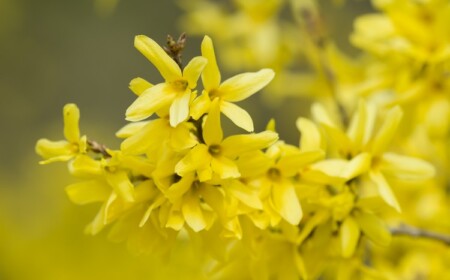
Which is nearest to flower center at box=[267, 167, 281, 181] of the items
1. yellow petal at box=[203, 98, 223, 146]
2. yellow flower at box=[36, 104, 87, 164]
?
yellow petal at box=[203, 98, 223, 146]

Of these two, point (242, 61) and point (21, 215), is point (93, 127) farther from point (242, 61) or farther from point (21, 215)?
point (242, 61)

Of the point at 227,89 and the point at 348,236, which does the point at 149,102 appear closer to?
the point at 227,89

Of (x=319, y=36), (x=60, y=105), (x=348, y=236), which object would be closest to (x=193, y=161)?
(x=348, y=236)

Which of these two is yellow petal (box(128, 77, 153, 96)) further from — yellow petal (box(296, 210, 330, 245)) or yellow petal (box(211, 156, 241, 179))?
yellow petal (box(296, 210, 330, 245))

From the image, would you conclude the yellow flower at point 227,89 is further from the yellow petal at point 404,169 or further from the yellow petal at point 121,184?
the yellow petal at point 404,169

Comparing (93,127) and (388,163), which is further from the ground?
(388,163)

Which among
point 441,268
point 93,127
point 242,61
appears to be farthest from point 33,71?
point 441,268

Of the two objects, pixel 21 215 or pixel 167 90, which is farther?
pixel 21 215
